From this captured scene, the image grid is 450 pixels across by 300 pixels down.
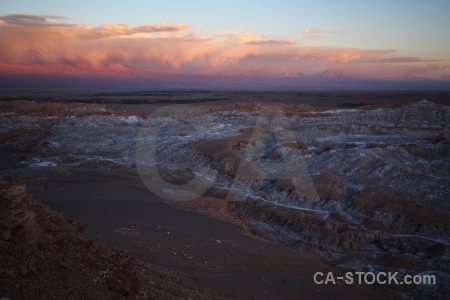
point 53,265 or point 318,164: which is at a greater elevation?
point 53,265

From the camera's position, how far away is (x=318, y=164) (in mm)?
19812

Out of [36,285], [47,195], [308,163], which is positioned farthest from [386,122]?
[36,285]

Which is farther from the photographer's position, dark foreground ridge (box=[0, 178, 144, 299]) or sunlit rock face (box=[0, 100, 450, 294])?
sunlit rock face (box=[0, 100, 450, 294])

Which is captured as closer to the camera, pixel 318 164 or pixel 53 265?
pixel 53 265

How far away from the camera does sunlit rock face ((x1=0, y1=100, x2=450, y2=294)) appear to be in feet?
42.3

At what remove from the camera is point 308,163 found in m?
20.2

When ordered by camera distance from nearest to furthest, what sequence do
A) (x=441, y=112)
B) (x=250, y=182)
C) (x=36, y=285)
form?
(x=36, y=285) → (x=250, y=182) → (x=441, y=112)

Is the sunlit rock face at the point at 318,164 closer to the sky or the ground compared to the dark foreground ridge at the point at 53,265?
closer to the ground

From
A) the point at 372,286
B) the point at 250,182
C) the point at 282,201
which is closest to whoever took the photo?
the point at 372,286

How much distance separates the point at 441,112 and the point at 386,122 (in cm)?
406

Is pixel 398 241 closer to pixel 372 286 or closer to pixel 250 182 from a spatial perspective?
pixel 372 286

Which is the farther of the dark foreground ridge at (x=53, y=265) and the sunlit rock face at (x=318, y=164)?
the sunlit rock face at (x=318, y=164)

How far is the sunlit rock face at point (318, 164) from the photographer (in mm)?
12891

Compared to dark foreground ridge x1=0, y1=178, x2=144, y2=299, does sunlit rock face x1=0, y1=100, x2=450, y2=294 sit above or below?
below
